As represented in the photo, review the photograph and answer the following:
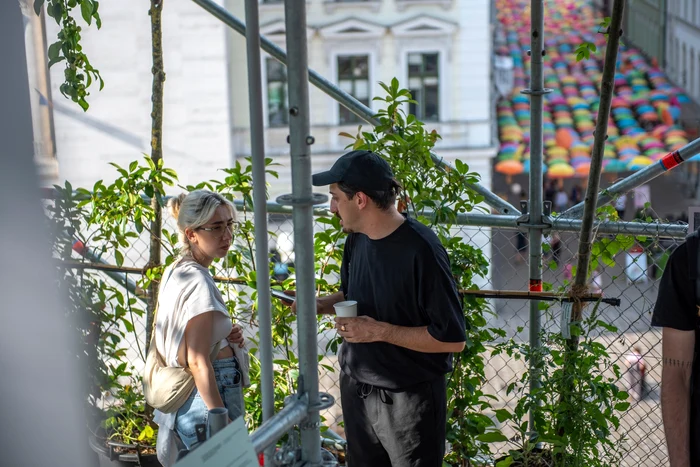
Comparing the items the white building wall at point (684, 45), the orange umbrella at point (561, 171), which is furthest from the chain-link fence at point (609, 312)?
the white building wall at point (684, 45)

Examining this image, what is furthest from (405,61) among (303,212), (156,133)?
(303,212)

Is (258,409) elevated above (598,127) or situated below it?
below

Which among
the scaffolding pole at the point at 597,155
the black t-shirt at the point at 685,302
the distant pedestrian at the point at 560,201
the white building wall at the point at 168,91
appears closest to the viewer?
the black t-shirt at the point at 685,302

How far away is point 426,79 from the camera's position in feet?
72.9

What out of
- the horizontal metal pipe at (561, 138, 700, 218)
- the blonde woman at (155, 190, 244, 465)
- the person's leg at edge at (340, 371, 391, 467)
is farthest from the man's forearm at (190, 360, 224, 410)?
the horizontal metal pipe at (561, 138, 700, 218)

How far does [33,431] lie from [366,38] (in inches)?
849

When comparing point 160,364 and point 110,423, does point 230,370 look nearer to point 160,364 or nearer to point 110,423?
point 160,364

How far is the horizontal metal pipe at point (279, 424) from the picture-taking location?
5.25ft

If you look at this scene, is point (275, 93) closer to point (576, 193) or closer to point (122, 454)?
point (576, 193)

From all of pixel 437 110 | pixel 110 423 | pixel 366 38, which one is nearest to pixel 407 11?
pixel 366 38

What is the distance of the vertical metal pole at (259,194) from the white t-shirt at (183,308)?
0.80 metres

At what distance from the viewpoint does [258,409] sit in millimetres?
3371

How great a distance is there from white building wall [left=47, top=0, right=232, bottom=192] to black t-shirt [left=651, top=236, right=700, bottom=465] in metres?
15.9

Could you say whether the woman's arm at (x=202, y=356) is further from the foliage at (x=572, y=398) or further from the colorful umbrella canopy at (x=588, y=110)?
the colorful umbrella canopy at (x=588, y=110)
